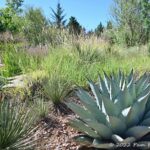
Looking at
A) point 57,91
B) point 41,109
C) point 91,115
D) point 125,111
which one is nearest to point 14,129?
point 91,115

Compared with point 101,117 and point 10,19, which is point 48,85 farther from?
point 10,19

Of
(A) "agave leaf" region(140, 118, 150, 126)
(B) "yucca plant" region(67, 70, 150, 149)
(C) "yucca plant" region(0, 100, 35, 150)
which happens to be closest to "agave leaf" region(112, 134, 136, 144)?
(B) "yucca plant" region(67, 70, 150, 149)

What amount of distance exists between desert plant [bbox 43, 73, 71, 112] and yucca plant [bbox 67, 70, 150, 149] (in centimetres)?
158

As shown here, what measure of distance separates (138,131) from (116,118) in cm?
28

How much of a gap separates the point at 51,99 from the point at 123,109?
6.82ft

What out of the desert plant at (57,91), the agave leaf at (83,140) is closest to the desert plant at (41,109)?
the desert plant at (57,91)

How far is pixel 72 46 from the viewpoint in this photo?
39.0 ft

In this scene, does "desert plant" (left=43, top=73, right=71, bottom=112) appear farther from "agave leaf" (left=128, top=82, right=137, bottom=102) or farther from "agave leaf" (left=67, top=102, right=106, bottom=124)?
"agave leaf" (left=128, top=82, right=137, bottom=102)

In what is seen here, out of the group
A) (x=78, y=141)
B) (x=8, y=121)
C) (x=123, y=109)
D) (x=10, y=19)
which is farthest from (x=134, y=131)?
(x=10, y=19)

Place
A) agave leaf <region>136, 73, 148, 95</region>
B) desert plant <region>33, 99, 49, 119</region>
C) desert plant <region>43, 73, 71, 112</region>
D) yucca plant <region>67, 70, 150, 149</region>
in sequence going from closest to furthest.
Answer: yucca plant <region>67, 70, 150, 149</region>, agave leaf <region>136, 73, 148, 95</region>, desert plant <region>33, 99, 49, 119</region>, desert plant <region>43, 73, 71, 112</region>

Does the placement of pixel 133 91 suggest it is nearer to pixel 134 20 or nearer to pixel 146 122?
pixel 146 122

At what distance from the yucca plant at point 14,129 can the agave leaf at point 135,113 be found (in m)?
1.13

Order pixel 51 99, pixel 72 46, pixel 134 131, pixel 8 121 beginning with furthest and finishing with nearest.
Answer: pixel 72 46 < pixel 51 99 < pixel 134 131 < pixel 8 121

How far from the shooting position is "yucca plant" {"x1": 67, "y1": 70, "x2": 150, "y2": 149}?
431 cm
